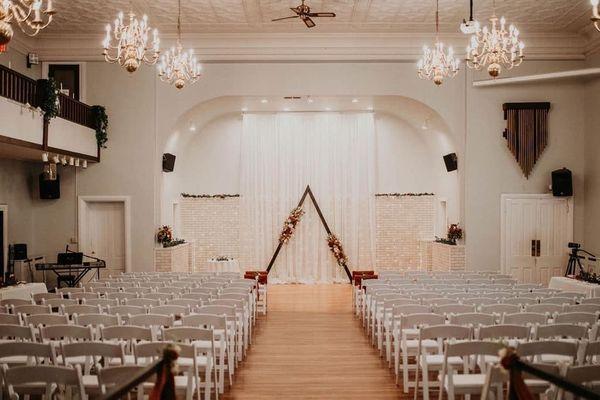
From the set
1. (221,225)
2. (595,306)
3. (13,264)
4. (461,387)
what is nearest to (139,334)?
(461,387)

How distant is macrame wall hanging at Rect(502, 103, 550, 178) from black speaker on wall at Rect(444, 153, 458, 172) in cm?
149

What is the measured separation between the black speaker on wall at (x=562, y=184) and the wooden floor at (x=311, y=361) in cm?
671

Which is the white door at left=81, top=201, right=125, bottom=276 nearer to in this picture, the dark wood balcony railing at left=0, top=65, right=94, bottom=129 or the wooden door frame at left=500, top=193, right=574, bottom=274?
the dark wood balcony railing at left=0, top=65, right=94, bottom=129

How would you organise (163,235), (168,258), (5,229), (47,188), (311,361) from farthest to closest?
(168,258) → (163,235) → (47,188) → (5,229) → (311,361)

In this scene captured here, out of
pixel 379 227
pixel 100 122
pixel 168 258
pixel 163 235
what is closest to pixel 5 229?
pixel 100 122

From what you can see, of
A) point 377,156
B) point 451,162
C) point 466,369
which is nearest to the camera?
point 466,369

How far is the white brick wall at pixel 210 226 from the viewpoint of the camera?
18.0 metres

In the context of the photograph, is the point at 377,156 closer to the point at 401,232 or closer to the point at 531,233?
the point at 401,232

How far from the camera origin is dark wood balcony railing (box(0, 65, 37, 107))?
9977 millimetres

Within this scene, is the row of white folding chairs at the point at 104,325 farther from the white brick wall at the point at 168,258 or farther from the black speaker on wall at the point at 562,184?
the black speaker on wall at the point at 562,184

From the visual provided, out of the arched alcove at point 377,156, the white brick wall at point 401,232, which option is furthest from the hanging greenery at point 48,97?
the white brick wall at point 401,232

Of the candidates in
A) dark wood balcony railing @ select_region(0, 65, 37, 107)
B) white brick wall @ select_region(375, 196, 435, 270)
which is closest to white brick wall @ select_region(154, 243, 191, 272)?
dark wood balcony railing @ select_region(0, 65, 37, 107)

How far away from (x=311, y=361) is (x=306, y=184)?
34.7ft

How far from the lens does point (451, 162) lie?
50.9 ft
